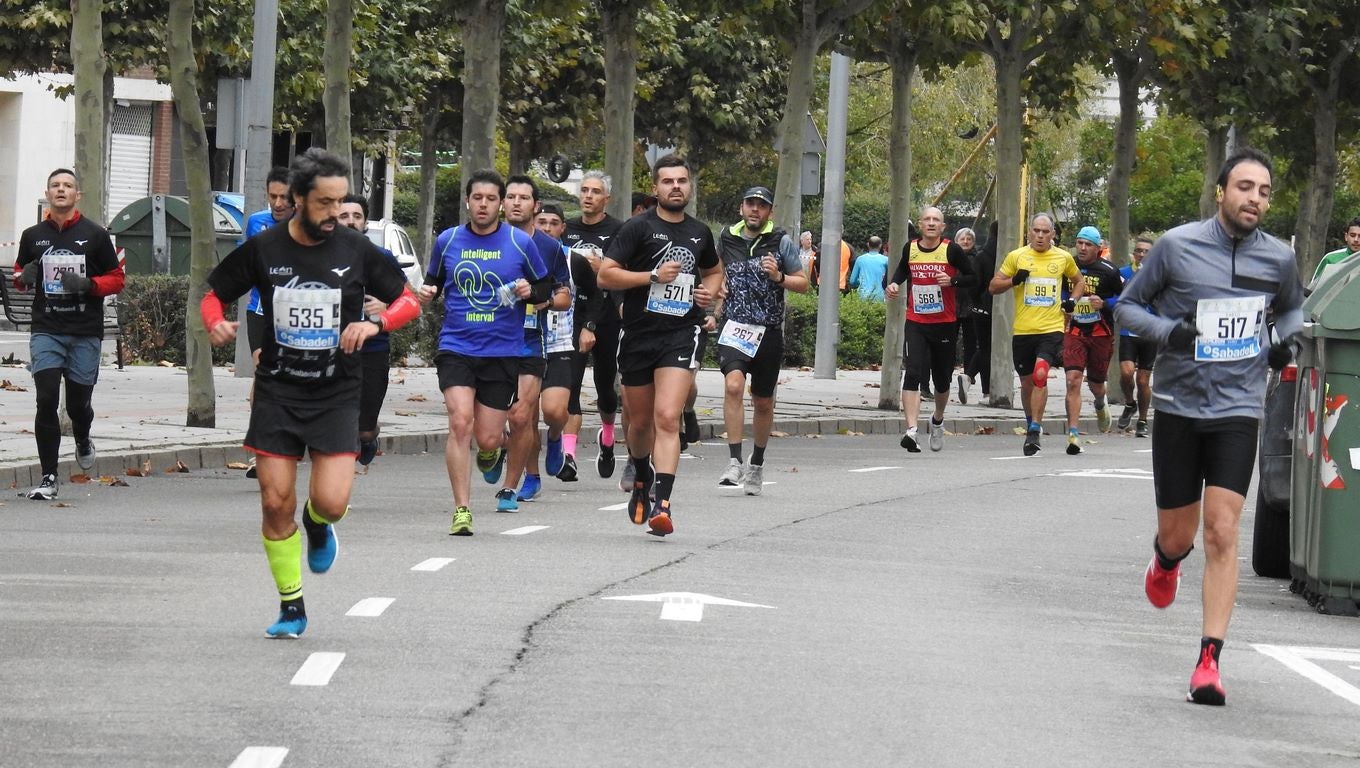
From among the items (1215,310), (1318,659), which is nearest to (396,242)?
(1318,659)

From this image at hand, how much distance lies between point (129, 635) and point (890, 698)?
2.68 meters

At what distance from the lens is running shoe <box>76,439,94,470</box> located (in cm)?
1466

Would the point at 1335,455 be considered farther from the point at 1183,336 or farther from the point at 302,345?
the point at 302,345

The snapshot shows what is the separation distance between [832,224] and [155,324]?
792 centimetres

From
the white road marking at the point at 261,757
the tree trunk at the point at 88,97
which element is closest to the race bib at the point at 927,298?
the tree trunk at the point at 88,97

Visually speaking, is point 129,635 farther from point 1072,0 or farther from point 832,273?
point 832,273

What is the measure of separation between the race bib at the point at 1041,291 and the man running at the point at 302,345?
11623 millimetres

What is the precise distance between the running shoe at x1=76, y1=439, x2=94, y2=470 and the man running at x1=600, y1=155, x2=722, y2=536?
3.82 metres

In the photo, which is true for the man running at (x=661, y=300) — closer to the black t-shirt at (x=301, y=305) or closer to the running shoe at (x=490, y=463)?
the running shoe at (x=490, y=463)

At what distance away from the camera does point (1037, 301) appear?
1972 cm

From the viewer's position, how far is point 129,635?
8.37 metres

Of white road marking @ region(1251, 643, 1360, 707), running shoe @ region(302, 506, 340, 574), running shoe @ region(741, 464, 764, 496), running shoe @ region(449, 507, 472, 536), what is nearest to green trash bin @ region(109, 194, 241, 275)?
running shoe @ region(741, 464, 764, 496)

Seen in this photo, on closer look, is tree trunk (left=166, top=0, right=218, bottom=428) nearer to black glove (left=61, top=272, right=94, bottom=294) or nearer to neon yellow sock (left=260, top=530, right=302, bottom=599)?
black glove (left=61, top=272, right=94, bottom=294)

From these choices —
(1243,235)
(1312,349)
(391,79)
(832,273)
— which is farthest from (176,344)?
(1243,235)
